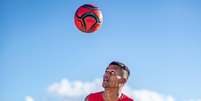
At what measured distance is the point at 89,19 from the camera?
1257 cm

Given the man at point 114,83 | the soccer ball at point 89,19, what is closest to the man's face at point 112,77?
the man at point 114,83

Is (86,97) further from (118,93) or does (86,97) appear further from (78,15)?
(78,15)

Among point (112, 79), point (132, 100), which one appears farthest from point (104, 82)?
point (132, 100)

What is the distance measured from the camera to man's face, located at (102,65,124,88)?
966 centimetres

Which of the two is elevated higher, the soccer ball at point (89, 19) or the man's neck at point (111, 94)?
the soccer ball at point (89, 19)

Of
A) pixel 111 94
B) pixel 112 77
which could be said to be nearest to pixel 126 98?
pixel 111 94

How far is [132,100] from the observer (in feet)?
33.2

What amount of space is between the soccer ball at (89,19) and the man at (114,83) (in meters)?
2.79

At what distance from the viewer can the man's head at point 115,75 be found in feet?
31.8

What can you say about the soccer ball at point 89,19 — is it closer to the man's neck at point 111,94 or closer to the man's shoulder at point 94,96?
the man's shoulder at point 94,96

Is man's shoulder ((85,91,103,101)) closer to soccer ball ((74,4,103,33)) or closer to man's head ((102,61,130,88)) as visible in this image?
man's head ((102,61,130,88))

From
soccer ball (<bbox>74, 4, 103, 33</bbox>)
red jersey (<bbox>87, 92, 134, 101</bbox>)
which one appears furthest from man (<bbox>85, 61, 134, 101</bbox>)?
soccer ball (<bbox>74, 4, 103, 33</bbox>)

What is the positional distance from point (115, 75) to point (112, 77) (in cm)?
10

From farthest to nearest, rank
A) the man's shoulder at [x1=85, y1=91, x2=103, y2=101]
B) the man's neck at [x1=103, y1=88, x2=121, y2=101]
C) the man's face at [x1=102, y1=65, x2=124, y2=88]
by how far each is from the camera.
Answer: the man's shoulder at [x1=85, y1=91, x2=103, y2=101] → the man's neck at [x1=103, y1=88, x2=121, y2=101] → the man's face at [x1=102, y1=65, x2=124, y2=88]
